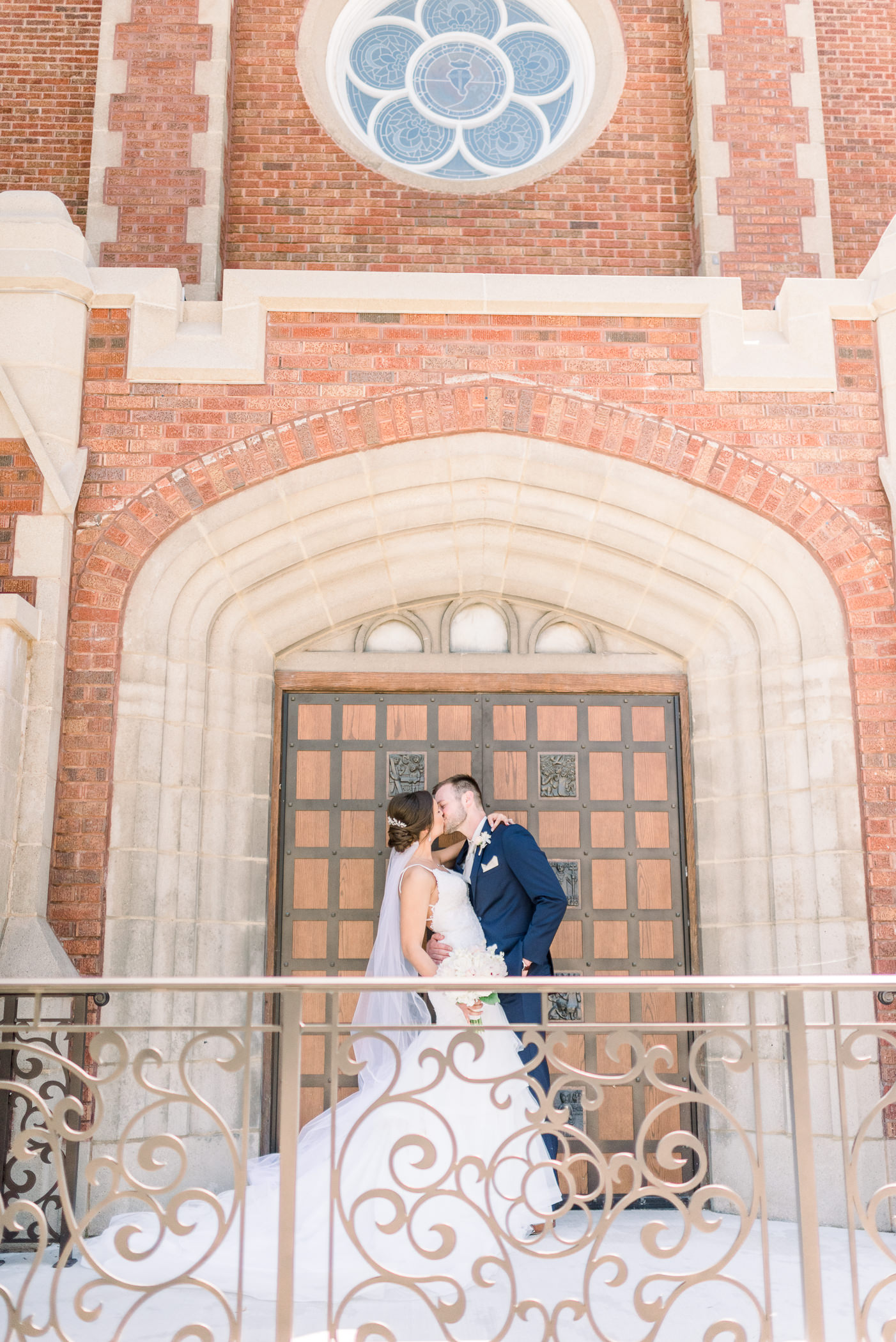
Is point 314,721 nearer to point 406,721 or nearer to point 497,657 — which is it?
point 406,721

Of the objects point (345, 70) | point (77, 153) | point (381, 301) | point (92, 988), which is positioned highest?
point (345, 70)

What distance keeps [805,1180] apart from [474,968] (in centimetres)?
209

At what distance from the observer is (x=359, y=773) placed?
6.36 meters

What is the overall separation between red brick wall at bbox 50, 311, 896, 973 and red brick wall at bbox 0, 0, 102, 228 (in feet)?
7.45

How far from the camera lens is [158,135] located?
6879 millimetres

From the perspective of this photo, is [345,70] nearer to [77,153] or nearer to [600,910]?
[77,153]

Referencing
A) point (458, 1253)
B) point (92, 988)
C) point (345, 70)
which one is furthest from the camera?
point (345, 70)

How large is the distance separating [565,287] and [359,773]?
8.96ft

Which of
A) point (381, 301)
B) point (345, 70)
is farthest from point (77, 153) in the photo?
point (381, 301)

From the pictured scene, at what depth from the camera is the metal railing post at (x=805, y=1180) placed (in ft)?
11.5

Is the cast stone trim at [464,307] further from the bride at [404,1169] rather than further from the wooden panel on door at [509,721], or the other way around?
the bride at [404,1169]

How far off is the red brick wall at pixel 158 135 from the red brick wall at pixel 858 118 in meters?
3.98

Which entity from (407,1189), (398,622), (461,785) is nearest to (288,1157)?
(407,1189)

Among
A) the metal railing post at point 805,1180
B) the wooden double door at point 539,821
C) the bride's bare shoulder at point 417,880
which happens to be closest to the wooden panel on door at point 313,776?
the wooden double door at point 539,821
